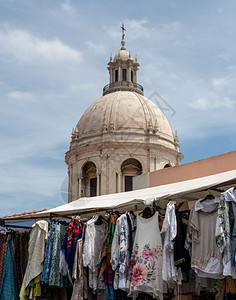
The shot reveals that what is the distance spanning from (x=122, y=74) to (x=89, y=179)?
8628mm

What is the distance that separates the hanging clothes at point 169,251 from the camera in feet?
22.3

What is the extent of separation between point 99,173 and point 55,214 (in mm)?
19220

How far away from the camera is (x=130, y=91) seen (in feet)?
107

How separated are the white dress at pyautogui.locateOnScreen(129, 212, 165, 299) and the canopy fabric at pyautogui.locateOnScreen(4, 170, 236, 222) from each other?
0.45 metres

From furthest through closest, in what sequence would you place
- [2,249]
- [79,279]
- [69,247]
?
[2,249], [69,247], [79,279]

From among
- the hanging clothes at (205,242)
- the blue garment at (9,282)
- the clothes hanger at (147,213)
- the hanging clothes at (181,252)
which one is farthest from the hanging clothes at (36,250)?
the hanging clothes at (205,242)

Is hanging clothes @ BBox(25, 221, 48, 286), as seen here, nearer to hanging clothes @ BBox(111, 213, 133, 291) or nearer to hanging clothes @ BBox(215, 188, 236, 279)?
hanging clothes @ BBox(111, 213, 133, 291)

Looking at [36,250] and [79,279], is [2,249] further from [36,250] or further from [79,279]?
[79,279]

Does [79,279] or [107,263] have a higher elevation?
[107,263]

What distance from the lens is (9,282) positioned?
9414 millimetres

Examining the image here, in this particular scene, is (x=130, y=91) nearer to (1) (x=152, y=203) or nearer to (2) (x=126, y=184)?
(2) (x=126, y=184)

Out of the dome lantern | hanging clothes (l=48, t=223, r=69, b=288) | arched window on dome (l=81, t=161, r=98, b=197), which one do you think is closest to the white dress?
hanging clothes (l=48, t=223, r=69, b=288)

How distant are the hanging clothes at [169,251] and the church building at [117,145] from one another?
2124 centimetres

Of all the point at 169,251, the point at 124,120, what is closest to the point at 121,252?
the point at 169,251
